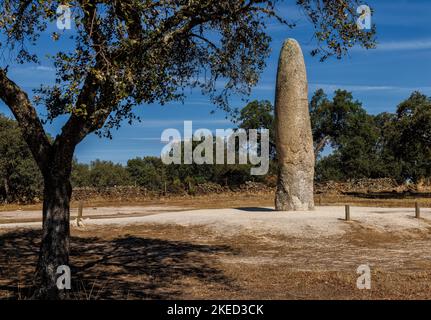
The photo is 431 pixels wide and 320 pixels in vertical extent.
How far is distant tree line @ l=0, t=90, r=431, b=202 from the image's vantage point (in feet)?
148

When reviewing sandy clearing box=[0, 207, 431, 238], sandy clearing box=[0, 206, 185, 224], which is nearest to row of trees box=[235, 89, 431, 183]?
sandy clearing box=[0, 206, 185, 224]

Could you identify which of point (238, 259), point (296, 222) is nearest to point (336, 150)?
point (296, 222)

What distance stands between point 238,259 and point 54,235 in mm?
6346

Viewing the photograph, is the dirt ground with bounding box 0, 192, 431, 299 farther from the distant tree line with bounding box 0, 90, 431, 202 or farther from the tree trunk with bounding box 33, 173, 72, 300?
the distant tree line with bounding box 0, 90, 431, 202

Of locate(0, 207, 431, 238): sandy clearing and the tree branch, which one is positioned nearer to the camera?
the tree branch

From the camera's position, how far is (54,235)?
1007 centimetres

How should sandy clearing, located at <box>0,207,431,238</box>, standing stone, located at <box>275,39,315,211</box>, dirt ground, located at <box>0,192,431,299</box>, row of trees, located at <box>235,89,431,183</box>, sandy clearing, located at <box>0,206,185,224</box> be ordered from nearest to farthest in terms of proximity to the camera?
dirt ground, located at <box>0,192,431,299</box> → sandy clearing, located at <box>0,207,431,238</box> → standing stone, located at <box>275,39,315,211</box> → sandy clearing, located at <box>0,206,185,224</box> → row of trees, located at <box>235,89,431,183</box>

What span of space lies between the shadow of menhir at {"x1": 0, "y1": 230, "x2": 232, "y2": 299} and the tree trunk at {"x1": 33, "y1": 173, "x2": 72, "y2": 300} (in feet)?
1.79

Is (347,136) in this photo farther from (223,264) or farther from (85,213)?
(223,264)

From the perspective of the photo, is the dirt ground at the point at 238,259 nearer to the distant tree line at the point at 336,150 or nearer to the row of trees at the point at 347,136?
the distant tree line at the point at 336,150

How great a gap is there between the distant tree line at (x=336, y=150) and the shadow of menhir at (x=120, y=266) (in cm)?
2046

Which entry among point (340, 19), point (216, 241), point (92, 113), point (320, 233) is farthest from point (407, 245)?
point (92, 113)

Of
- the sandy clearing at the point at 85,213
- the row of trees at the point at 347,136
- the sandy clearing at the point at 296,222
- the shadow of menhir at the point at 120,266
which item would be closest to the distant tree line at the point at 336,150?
the row of trees at the point at 347,136

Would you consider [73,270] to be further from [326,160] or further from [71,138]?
[326,160]
